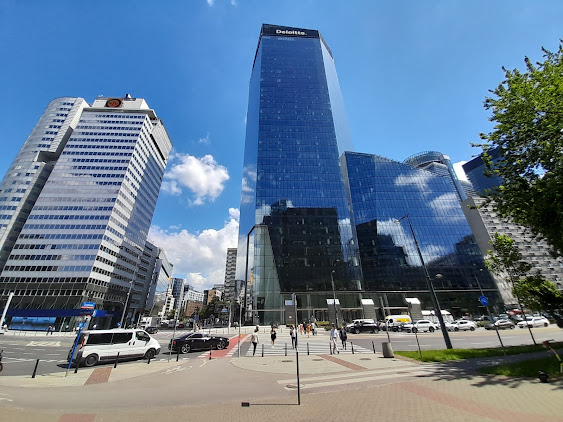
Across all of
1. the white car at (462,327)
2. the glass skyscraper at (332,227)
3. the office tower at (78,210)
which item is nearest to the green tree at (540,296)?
the white car at (462,327)

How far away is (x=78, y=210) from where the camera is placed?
72.8m

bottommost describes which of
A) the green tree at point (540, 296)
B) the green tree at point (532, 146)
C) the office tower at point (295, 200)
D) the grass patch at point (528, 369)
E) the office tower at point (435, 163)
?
the grass patch at point (528, 369)

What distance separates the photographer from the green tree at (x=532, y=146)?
1366cm

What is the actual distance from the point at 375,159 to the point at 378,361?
7458 centimetres

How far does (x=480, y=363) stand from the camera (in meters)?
13.5

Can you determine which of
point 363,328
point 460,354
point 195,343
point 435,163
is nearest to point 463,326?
point 363,328

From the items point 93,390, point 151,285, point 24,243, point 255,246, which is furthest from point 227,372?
point 151,285

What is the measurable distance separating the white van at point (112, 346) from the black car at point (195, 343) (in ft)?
5.83

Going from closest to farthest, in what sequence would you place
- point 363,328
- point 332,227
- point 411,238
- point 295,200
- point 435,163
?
point 363,328
point 332,227
point 295,200
point 411,238
point 435,163

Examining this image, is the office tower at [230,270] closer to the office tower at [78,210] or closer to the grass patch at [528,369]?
the office tower at [78,210]

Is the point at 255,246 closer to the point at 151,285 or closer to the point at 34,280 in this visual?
the point at 34,280

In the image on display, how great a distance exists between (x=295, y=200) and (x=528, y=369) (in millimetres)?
57741

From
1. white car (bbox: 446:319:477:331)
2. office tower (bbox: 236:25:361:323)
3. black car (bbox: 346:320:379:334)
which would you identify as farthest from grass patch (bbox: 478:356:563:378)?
office tower (bbox: 236:25:361:323)

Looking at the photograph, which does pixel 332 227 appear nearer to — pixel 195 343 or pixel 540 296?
pixel 540 296
